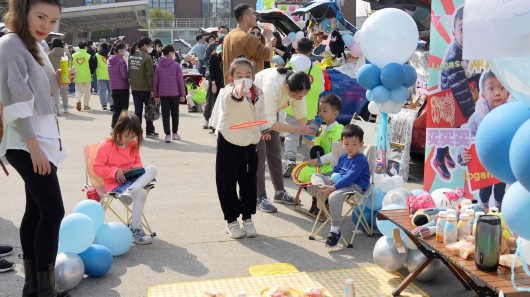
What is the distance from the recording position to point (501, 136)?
2113 millimetres

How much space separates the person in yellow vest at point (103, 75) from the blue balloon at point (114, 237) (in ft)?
35.3

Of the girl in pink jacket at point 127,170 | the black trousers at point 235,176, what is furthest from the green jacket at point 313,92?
the girl in pink jacket at point 127,170

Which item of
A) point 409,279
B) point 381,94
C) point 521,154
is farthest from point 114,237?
point 521,154

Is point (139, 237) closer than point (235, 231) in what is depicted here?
Yes

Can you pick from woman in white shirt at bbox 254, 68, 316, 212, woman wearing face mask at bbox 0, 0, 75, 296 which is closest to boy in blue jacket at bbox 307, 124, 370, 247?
woman in white shirt at bbox 254, 68, 316, 212

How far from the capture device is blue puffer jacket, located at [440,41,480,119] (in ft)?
16.6

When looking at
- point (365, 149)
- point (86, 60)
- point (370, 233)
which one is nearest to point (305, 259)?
point (370, 233)

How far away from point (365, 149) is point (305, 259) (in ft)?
3.88

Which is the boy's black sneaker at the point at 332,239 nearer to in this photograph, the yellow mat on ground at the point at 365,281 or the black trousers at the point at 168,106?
the yellow mat on ground at the point at 365,281

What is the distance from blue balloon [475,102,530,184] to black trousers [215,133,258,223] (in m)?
2.89

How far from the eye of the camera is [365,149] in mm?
5219

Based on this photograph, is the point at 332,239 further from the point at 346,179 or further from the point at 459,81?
the point at 459,81

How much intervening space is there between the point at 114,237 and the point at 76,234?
1.72 ft

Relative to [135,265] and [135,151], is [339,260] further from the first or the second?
[135,151]
